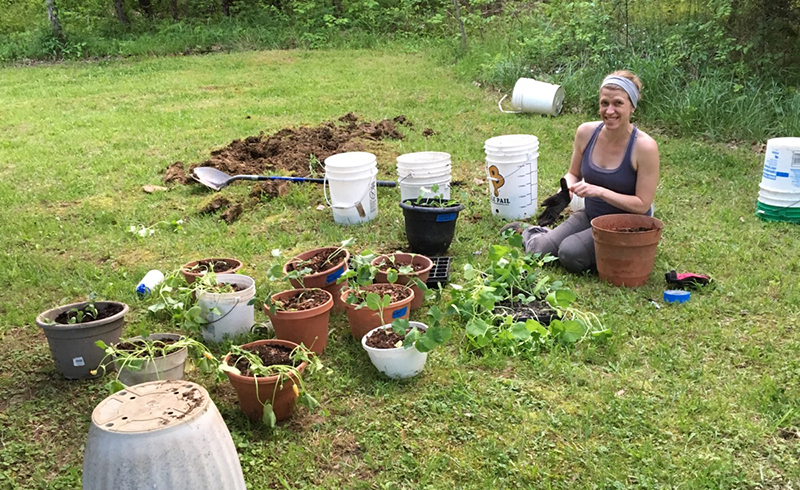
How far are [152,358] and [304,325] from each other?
63cm

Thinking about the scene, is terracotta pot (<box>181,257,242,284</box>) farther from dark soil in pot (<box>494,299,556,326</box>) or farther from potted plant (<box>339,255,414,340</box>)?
dark soil in pot (<box>494,299,556,326</box>)

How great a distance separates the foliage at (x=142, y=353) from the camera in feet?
8.14

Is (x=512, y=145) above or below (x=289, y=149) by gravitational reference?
above

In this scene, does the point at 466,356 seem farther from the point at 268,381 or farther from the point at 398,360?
the point at 268,381

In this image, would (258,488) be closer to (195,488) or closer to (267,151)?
(195,488)

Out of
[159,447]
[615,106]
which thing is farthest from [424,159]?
[159,447]

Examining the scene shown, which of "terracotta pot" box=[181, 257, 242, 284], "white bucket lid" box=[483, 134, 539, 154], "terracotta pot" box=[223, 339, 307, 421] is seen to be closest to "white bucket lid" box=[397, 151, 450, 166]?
"white bucket lid" box=[483, 134, 539, 154]

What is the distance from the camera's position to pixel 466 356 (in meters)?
2.88

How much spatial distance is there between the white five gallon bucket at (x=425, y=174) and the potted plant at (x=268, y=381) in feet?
6.51

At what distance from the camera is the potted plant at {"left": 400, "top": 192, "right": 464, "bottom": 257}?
150 inches

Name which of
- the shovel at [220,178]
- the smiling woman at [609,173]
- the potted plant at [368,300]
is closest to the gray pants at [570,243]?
the smiling woman at [609,173]

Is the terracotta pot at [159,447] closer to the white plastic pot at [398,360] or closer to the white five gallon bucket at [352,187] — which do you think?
the white plastic pot at [398,360]

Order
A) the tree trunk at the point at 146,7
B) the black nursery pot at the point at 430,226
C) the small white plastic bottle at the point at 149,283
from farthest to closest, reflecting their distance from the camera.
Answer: the tree trunk at the point at 146,7, the black nursery pot at the point at 430,226, the small white plastic bottle at the point at 149,283

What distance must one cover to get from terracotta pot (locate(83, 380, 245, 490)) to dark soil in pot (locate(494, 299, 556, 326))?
5.58ft
